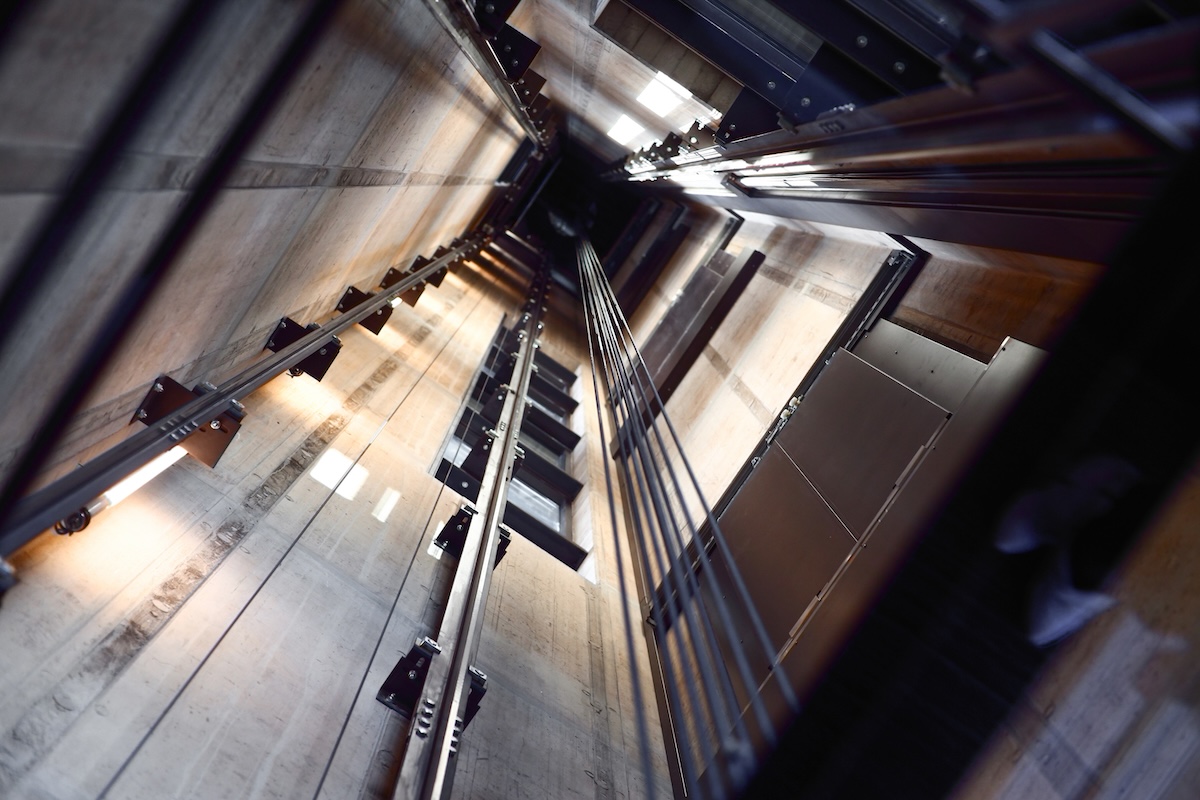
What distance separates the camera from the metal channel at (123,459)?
1448 mm

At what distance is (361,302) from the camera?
4.90 metres

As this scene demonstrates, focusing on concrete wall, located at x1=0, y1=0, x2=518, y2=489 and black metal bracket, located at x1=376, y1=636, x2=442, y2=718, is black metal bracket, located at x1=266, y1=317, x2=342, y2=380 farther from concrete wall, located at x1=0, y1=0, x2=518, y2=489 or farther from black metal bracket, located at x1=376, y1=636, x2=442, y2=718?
black metal bracket, located at x1=376, y1=636, x2=442, y2=718

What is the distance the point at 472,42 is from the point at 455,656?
3317 millimetres

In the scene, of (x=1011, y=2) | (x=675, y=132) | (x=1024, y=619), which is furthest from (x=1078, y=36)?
(x=675, y=132)

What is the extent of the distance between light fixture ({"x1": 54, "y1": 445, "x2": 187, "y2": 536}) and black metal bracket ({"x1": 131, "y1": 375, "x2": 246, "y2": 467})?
9cm

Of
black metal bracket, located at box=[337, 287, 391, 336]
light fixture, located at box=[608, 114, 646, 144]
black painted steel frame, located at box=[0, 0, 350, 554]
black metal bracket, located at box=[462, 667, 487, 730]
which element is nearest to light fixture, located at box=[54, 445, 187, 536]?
black painted steel frame, located at box=[0, 0, 350, 554]

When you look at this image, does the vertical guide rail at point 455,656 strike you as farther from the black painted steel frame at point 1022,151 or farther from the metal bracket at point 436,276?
the metal bracket at point 436,276

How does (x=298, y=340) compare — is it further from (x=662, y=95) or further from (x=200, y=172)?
(x=662, y=95)

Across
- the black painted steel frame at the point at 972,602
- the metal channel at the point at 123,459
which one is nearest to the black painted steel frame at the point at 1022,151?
the black painted steel frame at the point at 972,602

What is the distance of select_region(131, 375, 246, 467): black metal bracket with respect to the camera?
269 cm

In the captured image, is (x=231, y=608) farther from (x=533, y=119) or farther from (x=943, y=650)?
(x=533, y=119)

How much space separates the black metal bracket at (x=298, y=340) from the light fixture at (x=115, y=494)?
1073 mm

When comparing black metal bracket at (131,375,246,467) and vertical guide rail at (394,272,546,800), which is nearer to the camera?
vertical guide rail at (394,272,546,800)

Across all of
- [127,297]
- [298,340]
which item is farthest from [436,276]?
[127,297]
